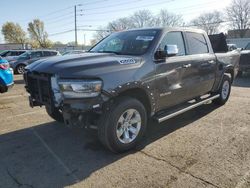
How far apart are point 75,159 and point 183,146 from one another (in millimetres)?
1744

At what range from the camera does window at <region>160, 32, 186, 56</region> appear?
501cm

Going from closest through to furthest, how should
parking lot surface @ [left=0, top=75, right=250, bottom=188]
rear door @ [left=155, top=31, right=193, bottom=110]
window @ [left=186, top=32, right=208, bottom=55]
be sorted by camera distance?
parking lot surface @ [left=0, top=75, right=250, bottom=188] < rear door @ [left=155, top=31, right=193, bottom=110] < window @ [left=186, top=32, right=208, bottom=55]

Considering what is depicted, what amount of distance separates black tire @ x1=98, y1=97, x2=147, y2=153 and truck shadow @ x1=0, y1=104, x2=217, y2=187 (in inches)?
6.8

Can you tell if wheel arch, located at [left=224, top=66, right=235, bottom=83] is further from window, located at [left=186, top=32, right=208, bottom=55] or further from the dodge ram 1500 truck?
the dodge ram 1500 truck

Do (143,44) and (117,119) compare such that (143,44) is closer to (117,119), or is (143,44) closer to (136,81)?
(136,81)

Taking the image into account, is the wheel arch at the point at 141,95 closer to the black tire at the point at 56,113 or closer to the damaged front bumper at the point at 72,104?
the damaged front bumper at the point at 72,104

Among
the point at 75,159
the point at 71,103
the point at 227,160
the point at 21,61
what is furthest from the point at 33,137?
the point at 21,61

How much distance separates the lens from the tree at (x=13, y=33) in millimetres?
90250

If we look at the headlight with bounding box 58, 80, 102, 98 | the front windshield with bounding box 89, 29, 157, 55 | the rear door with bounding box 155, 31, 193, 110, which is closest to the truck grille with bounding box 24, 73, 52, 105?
the headlight with bounding box 58, 80, 102, 98

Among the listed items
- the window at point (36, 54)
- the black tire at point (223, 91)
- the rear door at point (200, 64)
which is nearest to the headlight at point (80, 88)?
the rear door at point (200, 64)

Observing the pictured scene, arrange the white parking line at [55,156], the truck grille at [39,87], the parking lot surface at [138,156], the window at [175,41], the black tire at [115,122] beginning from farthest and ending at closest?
the window at [175,41]
the truck grille at [39,87]
the black tire at [115,122]
the white parking line at [55,156]
the parking lot surface at [138,156]

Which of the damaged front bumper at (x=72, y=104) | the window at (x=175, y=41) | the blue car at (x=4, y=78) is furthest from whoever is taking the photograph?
the blue car at (x=4, y=78)

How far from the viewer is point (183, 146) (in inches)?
180

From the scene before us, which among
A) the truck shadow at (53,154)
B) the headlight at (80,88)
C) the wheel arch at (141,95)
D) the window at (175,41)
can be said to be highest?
the window at (175,41)
